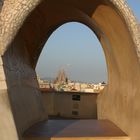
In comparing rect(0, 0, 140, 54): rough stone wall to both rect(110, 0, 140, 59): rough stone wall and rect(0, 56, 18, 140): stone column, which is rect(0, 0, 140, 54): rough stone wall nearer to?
rect(0, 56, 18, 140): stone column

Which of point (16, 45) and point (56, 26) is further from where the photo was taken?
point (56, 26)

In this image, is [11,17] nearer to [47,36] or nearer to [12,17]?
[12,17]

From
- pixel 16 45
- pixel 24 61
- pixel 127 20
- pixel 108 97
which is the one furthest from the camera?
pixel 108 97

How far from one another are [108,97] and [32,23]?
3.59 meters

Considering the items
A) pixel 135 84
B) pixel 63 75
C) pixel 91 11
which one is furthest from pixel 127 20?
pixel 63 75

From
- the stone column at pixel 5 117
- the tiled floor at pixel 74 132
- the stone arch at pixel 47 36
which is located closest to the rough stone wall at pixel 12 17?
the stone arch at pixel 47 36

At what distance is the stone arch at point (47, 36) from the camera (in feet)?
24.0

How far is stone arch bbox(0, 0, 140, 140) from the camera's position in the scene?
7.33m

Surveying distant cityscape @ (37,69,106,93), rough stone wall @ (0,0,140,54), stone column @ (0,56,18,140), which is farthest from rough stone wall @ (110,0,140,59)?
distant cityscape @ (37,69,106,93)

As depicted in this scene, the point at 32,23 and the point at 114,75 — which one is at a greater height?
the point at 32,23

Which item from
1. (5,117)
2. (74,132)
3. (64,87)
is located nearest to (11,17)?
(5,117)

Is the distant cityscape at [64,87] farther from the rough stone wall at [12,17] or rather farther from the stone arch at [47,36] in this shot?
the rough stone wall at [12,17]

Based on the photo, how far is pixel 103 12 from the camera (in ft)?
32.3

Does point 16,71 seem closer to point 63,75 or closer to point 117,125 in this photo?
point 117,125
